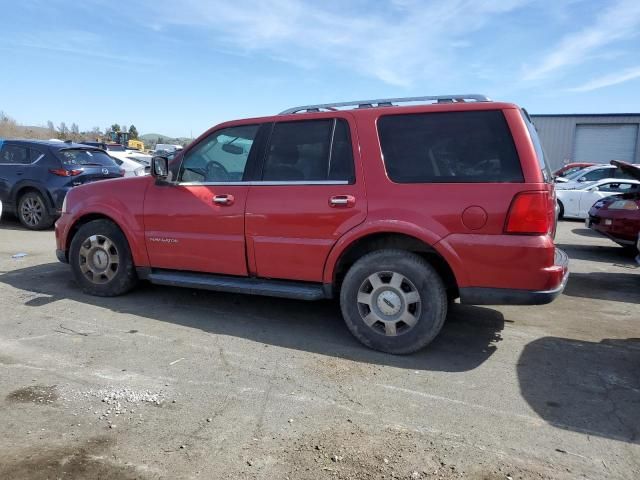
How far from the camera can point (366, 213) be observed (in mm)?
3980

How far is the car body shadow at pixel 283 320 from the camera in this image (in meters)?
4.02

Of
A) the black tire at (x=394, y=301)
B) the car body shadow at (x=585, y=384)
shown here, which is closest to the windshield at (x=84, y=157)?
the black tire at (x=394, y=301)

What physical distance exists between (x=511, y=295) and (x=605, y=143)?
32.3 metres

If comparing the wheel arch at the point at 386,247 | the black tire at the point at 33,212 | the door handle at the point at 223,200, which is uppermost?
the door handle at the point at 223,200

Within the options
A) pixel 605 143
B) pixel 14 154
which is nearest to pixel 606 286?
pixel 14 154

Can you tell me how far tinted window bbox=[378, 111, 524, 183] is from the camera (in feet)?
12.0

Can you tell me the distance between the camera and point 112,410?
10.1 ft

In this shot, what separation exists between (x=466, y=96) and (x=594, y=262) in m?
5.58

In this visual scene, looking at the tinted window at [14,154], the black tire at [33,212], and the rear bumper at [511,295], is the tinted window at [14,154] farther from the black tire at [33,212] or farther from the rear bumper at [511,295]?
the rear bumper at [511,295]

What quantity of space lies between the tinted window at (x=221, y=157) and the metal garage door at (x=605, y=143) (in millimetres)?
31473

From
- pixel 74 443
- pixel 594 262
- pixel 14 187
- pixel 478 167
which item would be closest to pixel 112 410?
pixel 74 443

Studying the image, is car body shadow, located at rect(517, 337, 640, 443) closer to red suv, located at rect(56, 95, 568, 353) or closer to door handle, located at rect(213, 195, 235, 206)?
red suv, located at rect(56, 95, 568, 353)

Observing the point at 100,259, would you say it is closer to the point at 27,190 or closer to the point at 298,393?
the point at 298,393

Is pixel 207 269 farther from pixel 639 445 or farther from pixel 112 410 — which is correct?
pixel 639 445
